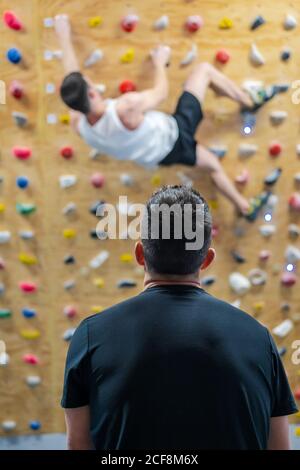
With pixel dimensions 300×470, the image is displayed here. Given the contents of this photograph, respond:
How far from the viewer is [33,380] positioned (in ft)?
7.56

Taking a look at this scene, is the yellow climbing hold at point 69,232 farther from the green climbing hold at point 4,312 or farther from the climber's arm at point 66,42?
the climber's arm at point 66,42

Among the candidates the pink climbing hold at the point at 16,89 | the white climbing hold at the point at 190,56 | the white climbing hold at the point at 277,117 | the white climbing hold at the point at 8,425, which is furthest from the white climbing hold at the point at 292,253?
the white climbing hold at the point at 8,425

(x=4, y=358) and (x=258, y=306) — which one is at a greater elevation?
(x=258, y=306)

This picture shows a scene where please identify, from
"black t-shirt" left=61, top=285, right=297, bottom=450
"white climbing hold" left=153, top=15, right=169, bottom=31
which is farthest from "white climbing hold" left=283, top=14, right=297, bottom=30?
"black t-shirt" left=61, top=285, right=297, bottom=450

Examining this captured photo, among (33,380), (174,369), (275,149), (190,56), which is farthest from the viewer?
(33,380)

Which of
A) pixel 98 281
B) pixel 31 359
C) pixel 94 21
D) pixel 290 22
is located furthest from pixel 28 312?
pixel 290 22

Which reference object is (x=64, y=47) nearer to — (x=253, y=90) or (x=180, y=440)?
(x=253, y=90)

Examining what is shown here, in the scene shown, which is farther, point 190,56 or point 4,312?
point 4,312

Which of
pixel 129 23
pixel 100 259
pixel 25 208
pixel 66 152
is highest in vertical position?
pixel 129 23

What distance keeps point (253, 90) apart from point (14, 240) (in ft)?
3.96

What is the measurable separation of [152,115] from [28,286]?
912 millimetres

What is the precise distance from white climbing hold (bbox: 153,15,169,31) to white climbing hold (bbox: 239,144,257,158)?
583mm

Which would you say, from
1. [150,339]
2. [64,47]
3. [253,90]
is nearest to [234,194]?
[253,90]

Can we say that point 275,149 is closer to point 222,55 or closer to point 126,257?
point 222,55
